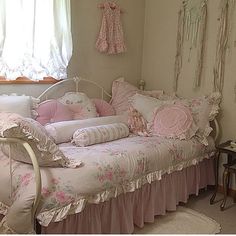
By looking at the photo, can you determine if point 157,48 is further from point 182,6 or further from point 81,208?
point 81,208

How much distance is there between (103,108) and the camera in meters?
3.07

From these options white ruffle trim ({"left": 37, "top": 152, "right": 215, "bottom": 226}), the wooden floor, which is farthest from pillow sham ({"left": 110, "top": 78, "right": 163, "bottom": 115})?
the wooden floor

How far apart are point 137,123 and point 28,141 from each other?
4.45 feet

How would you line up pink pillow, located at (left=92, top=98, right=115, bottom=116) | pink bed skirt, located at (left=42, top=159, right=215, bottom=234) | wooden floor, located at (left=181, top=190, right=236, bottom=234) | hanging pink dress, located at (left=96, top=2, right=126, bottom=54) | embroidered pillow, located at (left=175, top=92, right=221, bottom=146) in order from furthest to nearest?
hanging pink dress, located at (left=96, top=2, right=126, bottom=54), pink pillow, located at (left=92, top=98, right=115, bottom=116), embroidered pillow, located at (left=175, top=92, right=221, bottom=146), wooden floor, located at (left=181, top=190, right=236, bottom=234), pink bed skirt, located at (left=42, top=159, right=215, bottom=234)

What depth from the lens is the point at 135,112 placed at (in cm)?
297

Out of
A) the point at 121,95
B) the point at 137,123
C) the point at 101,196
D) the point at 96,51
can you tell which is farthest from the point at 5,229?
the point at 96,51

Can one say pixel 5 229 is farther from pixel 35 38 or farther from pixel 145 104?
pixel 145 104

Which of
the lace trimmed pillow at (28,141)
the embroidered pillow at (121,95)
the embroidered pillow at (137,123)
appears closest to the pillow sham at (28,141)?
the lace trimmed pillow at (28,141)

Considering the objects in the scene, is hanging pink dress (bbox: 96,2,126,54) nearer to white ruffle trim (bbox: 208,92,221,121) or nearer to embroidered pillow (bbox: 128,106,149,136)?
embroidered pillow (bbox: 128,106,149,136)

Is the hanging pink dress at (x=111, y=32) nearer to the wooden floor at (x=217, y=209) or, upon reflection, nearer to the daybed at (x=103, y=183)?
the daybed at (x=103, y=183)

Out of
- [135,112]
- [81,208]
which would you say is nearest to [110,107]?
[135,112]

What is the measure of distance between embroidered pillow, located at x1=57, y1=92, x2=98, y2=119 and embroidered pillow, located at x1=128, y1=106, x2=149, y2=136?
332mm

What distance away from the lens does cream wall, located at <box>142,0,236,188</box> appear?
2953mm

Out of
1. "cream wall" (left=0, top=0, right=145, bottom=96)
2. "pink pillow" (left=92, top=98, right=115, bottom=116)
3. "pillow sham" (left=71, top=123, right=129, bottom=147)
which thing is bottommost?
"pillow sham" (left=71, top=123, right=129, bottom=147)
